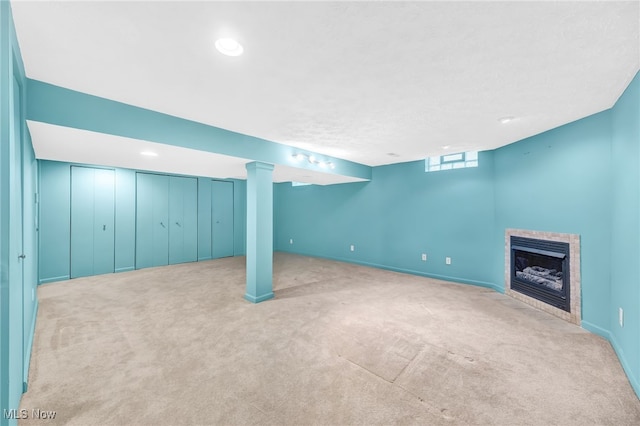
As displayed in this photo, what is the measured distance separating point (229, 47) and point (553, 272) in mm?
4257

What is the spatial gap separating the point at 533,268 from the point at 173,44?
4.66m

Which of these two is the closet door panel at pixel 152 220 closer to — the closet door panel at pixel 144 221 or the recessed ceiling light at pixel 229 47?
the closet door panel at pixel 144 221

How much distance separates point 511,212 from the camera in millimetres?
3697

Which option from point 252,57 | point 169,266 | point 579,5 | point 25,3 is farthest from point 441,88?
point 169,266

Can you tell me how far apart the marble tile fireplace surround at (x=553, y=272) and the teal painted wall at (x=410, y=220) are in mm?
302

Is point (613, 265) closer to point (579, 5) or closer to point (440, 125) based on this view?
point (440, 125)

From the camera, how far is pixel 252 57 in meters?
1.61

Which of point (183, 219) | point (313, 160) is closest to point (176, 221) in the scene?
point (183, 219)

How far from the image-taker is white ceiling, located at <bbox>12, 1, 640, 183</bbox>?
126 cm

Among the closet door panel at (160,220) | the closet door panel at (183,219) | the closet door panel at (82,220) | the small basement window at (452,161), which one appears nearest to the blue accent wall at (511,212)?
the small basement window at (452,161)

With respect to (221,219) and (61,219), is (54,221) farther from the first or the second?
(221,219)

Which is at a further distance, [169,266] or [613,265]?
[169,266]

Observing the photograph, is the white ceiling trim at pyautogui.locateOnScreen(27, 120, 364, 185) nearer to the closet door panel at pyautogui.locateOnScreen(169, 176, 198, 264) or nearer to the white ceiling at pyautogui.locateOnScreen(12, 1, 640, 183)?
the white ceiling at pyautogui.locateOnScreen(12, 1, 640, 183)

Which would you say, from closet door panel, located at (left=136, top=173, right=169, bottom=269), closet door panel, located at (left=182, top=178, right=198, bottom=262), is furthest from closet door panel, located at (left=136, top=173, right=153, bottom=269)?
closet door panel, located at (left=182, top=178, right=198, bottom=262)
